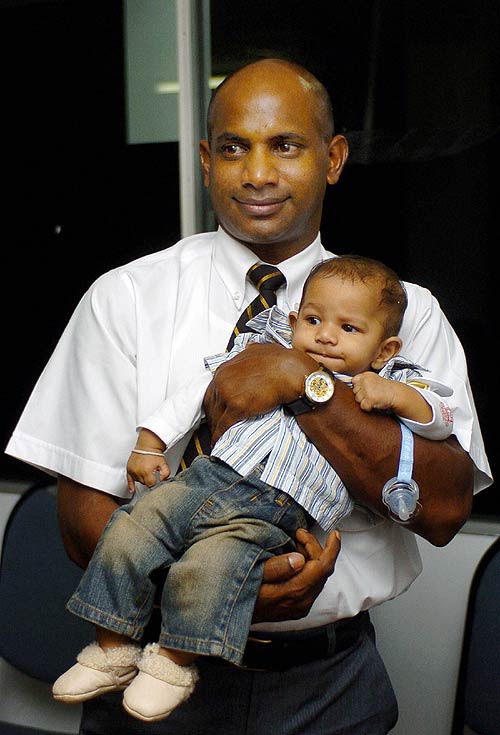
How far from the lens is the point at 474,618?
2.51 m

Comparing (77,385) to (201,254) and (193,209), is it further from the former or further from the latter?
(193,209)

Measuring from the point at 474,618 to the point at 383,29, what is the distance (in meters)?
1.78

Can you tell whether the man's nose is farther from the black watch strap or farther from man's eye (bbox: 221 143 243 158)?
the black watch strap

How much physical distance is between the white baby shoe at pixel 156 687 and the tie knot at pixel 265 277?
0.73 metres

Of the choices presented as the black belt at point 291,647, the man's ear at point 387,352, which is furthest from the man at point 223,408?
the man's ear at point 387,352

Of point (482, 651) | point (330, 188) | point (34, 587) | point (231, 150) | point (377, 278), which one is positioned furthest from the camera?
point (330, 188)

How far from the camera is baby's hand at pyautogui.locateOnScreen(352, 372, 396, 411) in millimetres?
1683

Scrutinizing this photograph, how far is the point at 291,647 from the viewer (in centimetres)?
186

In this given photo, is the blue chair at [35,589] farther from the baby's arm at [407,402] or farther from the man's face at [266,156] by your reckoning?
the baby's arm at [407,402]

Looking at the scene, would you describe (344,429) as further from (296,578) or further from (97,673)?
(97,673)

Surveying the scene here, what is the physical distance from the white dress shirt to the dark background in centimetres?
102

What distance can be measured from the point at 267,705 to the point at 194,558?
0.45m

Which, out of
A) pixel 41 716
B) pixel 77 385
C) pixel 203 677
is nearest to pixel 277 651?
pixel 203 677

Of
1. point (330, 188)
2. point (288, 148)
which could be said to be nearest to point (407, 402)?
point (288, 148)
